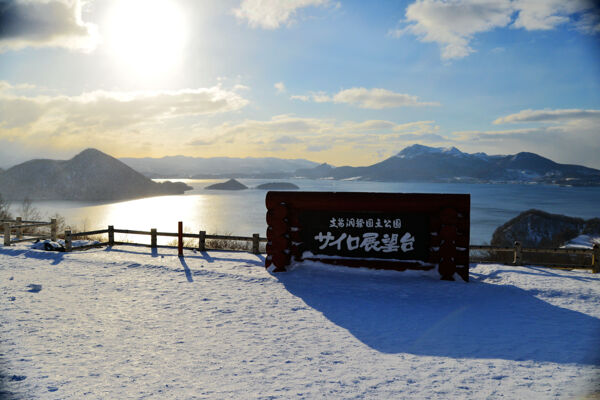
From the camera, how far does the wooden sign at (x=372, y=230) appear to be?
33.8ft

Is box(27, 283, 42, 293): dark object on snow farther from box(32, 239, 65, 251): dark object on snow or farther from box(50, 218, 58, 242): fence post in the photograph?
box(50, 218, 58, 242): fence post

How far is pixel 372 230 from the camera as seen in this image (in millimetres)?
11008

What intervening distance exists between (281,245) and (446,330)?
18.2 ft

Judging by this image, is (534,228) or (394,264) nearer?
(394,264)

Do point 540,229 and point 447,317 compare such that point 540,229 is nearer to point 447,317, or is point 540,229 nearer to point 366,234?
point 366,234

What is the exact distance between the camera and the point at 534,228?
174 feet

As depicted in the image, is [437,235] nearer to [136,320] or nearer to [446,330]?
[446,330]

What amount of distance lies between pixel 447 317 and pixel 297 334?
3256 mm

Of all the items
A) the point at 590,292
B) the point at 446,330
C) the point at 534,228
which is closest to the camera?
the point at 446,330

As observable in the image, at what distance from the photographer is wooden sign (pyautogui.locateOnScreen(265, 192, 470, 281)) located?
10.3 meters

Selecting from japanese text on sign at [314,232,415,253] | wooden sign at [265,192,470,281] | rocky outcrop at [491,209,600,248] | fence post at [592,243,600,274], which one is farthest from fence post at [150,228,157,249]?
rocky outcrop at [491,209,600,248]

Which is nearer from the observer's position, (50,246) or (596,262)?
(596,262)

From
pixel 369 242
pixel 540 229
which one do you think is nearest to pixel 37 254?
pixel 369 242

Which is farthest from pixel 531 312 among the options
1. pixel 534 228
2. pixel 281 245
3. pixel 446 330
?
pixel 534 228
